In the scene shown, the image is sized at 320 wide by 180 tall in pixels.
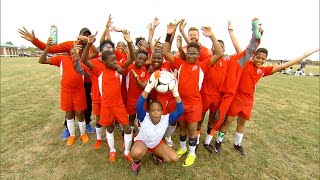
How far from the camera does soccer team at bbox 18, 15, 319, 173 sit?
365cm

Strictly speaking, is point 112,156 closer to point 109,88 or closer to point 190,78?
point 109,88

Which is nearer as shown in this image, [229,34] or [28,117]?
[229,34]

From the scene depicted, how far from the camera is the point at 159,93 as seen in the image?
12.9ft

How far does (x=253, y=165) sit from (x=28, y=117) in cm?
608

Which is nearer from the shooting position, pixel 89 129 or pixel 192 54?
pixel 192 54

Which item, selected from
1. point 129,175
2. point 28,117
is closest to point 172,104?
point 129,175

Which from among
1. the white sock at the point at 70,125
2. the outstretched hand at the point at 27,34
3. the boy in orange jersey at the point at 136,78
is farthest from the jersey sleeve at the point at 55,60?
the boy in orange jersey at the point at 136,78

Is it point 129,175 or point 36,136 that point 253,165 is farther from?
point 36,136

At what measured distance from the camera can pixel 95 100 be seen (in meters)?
4.18

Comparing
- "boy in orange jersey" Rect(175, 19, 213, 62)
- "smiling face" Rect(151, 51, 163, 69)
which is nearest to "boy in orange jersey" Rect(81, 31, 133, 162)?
"smiling face" Rect(151, 51, 163, 69)

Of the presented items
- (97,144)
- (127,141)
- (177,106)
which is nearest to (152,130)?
(177,106)

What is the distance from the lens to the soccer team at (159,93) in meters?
3.65

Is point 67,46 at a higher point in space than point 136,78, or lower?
higher

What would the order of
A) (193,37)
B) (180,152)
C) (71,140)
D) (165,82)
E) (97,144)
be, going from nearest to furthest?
(165,82)
(193,37)
(180,152)
(97,144)
(71,140)
